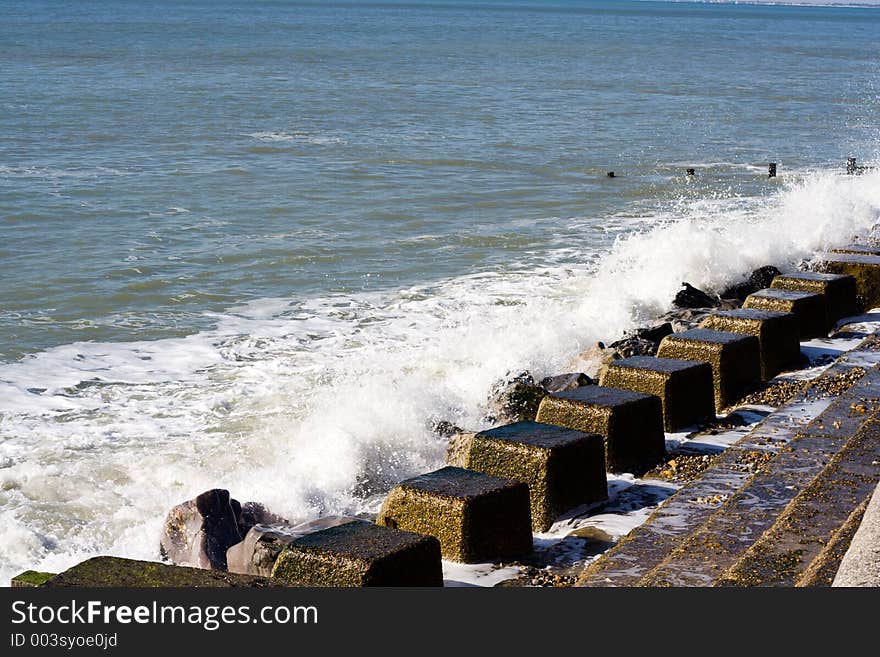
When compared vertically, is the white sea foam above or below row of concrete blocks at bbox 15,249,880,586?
below

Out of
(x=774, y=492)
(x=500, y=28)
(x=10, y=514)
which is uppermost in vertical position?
(x=500, y=28)

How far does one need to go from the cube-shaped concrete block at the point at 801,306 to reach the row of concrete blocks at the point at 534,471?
805 millimetres

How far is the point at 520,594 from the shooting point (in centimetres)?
355

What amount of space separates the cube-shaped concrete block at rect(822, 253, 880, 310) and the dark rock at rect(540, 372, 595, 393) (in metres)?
2.85

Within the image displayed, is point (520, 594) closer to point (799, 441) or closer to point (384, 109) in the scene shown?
point (799, 441)

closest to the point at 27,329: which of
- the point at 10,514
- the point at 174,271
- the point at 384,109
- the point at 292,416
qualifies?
the point at 174,271

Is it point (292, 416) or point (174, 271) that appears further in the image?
point (174, 271)

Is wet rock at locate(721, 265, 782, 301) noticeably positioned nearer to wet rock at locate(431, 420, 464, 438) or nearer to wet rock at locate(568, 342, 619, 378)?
wet rock at locate(568, 342, 619, 378)

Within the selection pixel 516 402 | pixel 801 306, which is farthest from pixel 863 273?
pixel 516 402

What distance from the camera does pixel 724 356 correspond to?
7.30 metres

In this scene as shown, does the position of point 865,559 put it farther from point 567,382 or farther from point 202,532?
point 567,382

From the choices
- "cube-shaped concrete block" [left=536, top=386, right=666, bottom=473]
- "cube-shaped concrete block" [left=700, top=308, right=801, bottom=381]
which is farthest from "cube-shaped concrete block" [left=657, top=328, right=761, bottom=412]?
"cube-shaped concrete block" [left=536, top=386, right=666, bottom=473]

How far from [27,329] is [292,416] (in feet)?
15.2

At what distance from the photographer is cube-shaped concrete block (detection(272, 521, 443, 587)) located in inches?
167
